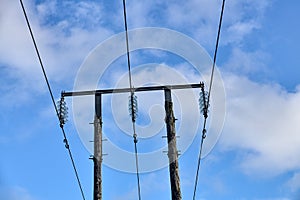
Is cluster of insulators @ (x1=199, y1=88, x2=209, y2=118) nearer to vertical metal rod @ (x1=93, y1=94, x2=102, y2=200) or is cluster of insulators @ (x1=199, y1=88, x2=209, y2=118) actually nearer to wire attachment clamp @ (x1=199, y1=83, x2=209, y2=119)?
wire attachment clamp @ (x1=199, y1=83, x2=209, y2=119)

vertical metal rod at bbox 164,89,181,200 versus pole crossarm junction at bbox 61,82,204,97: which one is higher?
pole crossarm junction at bbox 61,82,204,97

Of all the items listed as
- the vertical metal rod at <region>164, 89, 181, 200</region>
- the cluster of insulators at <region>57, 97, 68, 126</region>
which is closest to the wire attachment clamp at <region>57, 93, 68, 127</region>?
the cluster of insulators at <region>57, 97, 68, 126</region>

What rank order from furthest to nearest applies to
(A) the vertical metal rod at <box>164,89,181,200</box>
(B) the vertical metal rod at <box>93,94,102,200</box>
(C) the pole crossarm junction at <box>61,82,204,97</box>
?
(C) the pole crossarm junction at <box>61,82,204,97</box> → (B) the vertical metal rod at <box>93,94,102,200</box> → (A) the vertical metal rod at <box>164,89,181,200</box>

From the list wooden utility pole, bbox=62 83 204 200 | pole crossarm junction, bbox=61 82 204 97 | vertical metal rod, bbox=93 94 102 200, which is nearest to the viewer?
wooden utility pole, bbox=62 83 204 200

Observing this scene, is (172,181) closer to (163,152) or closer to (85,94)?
(163,152)

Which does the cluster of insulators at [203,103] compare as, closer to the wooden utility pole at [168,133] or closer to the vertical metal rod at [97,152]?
the wooden utility pole at [168,133]

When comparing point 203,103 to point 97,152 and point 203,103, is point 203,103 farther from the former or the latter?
point 97,152

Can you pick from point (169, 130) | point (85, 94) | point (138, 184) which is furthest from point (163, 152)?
point (85, 94)

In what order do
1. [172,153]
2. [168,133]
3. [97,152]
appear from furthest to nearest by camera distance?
[97,152], [168,133], [172,153]

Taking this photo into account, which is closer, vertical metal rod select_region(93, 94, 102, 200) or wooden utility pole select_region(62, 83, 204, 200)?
wooden utility pole select_region(62, 83, 204, 200)

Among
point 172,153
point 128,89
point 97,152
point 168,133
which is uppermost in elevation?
point 128,89

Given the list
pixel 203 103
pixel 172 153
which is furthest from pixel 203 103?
pixel 172 153

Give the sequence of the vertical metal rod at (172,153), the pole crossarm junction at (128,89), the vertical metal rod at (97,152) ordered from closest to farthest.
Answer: the vertical metal rod at (172,153)
the vertical metal rod at (97,152)
the pole crossarm junction at (128,89)

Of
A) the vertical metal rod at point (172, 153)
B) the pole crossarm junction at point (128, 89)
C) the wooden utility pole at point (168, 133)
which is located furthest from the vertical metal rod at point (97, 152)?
the vertical metal rod at point (172, 153)
